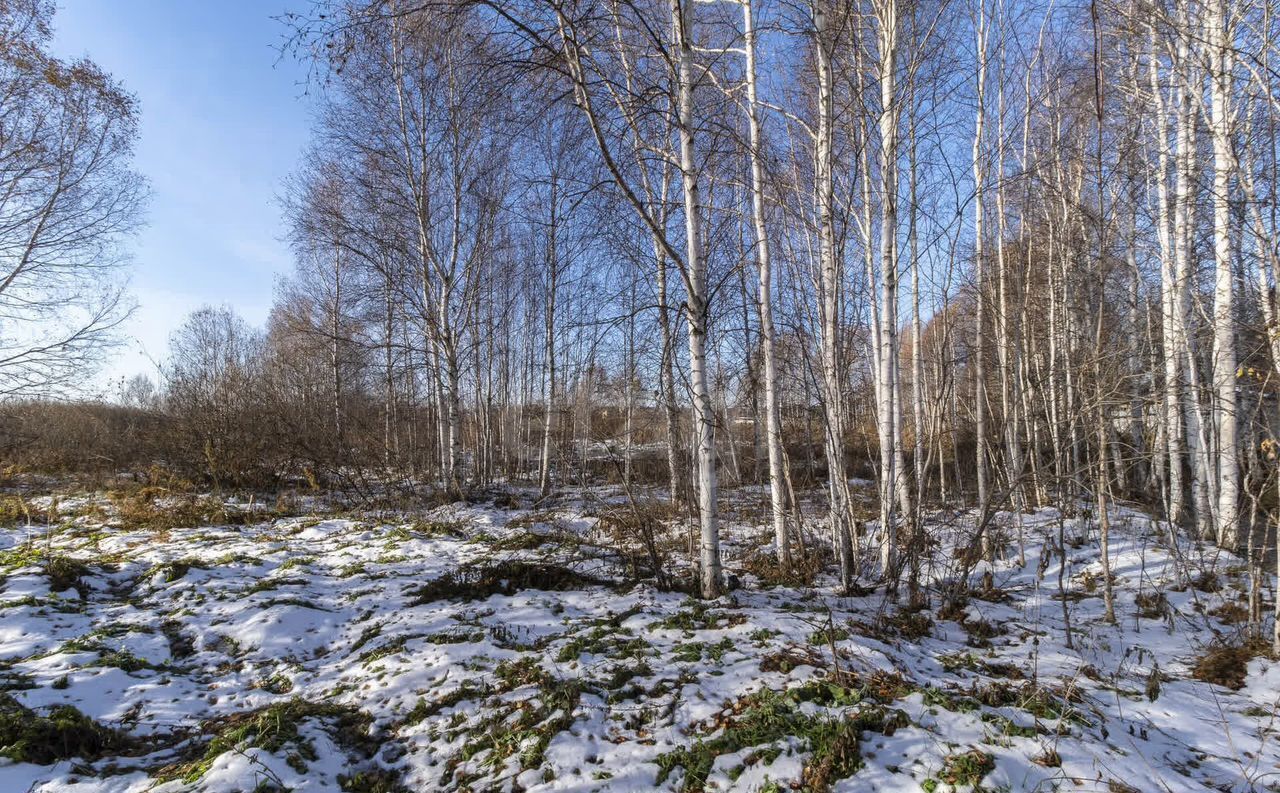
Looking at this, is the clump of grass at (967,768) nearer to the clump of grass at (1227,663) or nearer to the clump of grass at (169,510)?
the clump of grass at (1227,663)

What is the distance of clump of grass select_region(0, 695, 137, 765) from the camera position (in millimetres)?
2549

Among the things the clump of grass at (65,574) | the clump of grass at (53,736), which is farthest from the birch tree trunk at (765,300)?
the clump of grass at (65,574)

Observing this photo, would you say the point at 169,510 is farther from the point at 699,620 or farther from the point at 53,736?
the point at 699,620

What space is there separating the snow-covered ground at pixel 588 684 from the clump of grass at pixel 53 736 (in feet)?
0.03

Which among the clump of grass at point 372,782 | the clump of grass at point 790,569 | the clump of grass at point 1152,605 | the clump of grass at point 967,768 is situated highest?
the clump of grass at point 967,768

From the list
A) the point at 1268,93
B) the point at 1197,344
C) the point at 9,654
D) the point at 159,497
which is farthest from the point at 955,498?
the point at 159,497

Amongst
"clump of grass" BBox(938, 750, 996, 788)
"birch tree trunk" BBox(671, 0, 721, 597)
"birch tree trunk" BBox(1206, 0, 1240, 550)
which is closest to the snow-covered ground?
"clump of grass" BBox(938, 750, 996, 788)

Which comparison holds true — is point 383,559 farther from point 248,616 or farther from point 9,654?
point 9,654

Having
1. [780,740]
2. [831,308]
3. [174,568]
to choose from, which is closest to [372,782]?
[780,740]

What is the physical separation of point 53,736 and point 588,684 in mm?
2701

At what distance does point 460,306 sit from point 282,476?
5542 mm

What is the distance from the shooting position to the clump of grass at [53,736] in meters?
2.55

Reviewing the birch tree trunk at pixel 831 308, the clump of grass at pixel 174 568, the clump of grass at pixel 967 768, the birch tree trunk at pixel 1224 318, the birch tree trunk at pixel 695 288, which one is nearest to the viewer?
the clump of grass at pixel 967 768

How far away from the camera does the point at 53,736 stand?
2689mm
